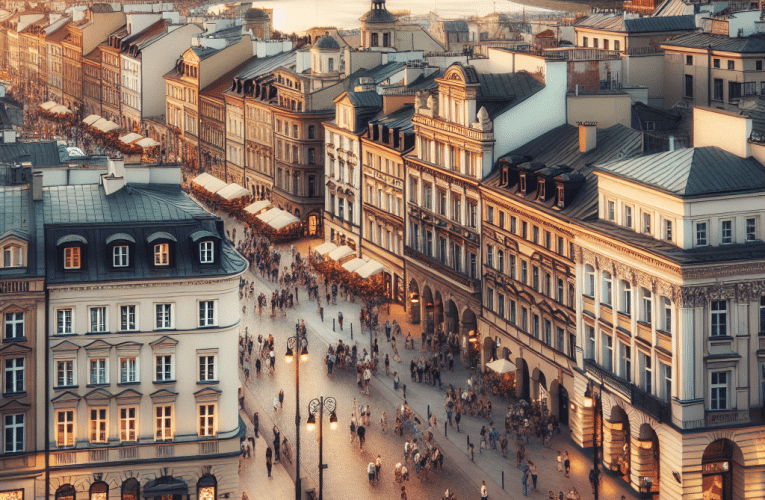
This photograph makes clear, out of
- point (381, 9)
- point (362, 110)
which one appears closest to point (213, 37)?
point (381, 9)

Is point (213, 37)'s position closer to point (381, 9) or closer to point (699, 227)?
point (381, 9)

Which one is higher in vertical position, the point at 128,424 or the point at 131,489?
the point at 128,424

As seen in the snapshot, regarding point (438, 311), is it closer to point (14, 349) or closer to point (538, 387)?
point (538, 387)

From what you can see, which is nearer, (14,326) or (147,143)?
(14,326)

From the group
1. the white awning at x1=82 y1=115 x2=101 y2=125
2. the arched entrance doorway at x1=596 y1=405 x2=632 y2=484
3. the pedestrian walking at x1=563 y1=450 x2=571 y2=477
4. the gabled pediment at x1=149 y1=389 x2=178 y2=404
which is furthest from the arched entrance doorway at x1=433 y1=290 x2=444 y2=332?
the white awning at x1=82 y1=115 x2=101 y2=125

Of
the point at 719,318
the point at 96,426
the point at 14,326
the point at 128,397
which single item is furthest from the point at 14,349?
the point at 719,318
